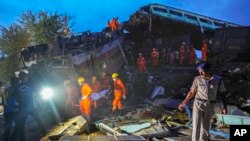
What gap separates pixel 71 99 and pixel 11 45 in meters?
12.2

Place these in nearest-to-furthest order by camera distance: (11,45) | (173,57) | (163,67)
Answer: (163,67)
(173,57)
(11,45)

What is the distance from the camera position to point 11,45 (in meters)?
21.4

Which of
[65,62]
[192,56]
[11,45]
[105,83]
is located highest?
[11,45]

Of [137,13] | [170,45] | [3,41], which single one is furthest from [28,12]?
[170,45]

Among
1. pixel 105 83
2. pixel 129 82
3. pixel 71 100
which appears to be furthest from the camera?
pixel 129 82

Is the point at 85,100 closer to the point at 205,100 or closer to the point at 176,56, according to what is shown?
the point at 205,100

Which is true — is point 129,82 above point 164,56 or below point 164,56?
below

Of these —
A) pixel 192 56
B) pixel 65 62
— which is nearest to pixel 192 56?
pixel 192 56

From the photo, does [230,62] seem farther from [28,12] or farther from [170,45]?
[28,12]

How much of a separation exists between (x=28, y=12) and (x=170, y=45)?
10789 mm

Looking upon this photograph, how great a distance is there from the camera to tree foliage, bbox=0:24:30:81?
20.9m

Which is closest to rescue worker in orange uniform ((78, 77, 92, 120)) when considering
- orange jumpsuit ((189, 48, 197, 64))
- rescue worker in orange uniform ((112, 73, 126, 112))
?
rescue worker in orange uniform ((112, 73, 126, 112))

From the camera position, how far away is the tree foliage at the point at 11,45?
20.9 meters

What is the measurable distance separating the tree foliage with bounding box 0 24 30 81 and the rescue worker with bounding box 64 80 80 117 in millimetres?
10722
